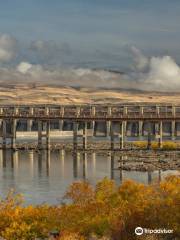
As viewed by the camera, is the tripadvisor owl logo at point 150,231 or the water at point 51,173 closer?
the tripadvisor owl logo at point 150,231

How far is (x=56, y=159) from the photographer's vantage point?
11650 cm

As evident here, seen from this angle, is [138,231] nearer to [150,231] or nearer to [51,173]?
[150,231]

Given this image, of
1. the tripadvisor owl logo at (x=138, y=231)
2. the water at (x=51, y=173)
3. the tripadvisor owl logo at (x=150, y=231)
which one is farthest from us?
the water at (x=51, y=173)

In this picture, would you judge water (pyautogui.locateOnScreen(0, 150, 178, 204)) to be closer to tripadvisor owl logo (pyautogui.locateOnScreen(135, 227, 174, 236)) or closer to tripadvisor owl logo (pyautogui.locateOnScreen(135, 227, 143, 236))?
tripadvisor owl logo (pyautogui.locateOnScreen(135, 227, 174, 236))

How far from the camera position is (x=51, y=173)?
9562cm

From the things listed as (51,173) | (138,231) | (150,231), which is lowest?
(51,173)

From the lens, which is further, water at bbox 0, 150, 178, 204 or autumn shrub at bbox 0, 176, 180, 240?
water at bbox 0, 150, 178, 204

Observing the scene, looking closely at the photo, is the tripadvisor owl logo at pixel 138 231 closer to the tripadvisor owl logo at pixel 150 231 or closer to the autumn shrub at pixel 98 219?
the tripadvisor owl logo at pixel 150 231

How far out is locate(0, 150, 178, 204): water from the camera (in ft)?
249

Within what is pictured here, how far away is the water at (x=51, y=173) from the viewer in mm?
75975

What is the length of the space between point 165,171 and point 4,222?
50958mm

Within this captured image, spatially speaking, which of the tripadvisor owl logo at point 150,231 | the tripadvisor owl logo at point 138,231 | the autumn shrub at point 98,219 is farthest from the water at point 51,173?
the tripadvisor owl logo at point 138,231

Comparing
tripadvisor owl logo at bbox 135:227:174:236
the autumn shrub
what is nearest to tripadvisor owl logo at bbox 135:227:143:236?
tripadvisor owl logo at bbox 135:227:174:236

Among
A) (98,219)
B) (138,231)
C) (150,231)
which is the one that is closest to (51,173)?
(98,219)
